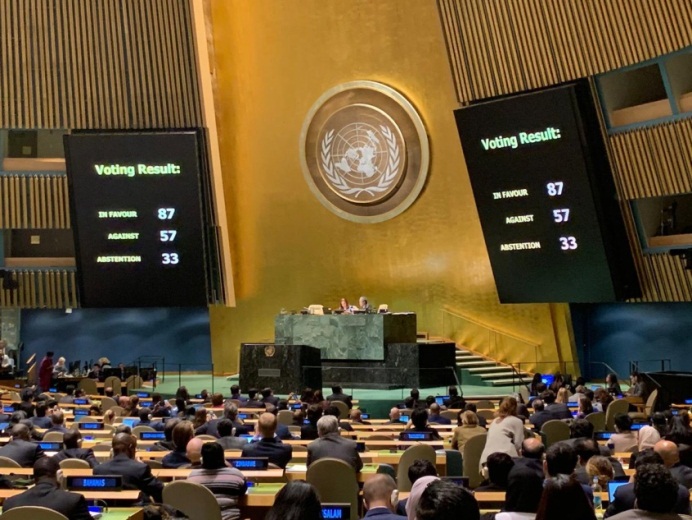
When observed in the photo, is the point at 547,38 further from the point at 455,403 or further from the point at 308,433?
the point at 308,433

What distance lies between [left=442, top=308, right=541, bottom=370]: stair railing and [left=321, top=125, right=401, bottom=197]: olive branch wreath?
3.41 m

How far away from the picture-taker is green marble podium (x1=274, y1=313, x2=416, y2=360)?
20.4 meters

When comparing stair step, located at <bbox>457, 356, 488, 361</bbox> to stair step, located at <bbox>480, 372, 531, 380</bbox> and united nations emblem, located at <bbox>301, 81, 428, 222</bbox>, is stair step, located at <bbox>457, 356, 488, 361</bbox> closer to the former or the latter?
stair step, located at <bbox>480, 372, 531, 380</bbox>

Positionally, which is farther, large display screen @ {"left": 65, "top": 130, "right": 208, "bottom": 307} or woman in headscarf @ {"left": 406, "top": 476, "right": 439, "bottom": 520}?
large display screen @ {"left": 65, "top": 130, "right": 208, "bottom": 307}

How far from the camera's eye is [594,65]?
1842 cm

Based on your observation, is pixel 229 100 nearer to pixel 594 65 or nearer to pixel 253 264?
pixel 253 264

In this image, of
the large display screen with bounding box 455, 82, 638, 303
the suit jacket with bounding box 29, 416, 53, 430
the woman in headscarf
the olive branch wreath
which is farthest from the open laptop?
the olive branch wreath

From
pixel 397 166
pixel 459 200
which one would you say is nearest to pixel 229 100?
pixel 397 166

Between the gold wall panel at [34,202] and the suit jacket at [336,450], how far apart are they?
1732cm

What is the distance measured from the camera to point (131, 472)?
704 centimetres

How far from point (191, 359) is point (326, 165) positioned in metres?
6.94

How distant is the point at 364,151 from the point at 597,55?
6.93m

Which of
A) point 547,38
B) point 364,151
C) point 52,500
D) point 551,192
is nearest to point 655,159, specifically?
point 551,192

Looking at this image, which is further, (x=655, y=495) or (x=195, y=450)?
(x=195, y=450)
